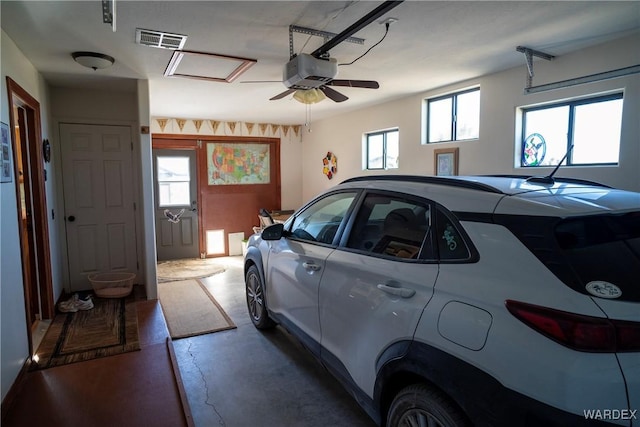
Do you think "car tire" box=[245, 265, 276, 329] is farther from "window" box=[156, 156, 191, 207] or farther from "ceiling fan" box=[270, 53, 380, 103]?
"window" box=[156, 156, 191, 207]

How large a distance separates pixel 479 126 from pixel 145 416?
13.3ft

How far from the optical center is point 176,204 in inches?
269

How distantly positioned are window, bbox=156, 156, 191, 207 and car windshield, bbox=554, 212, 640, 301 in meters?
6.56

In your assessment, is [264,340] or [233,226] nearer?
[264,340]

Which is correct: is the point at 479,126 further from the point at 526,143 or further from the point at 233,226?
the point at 233,226

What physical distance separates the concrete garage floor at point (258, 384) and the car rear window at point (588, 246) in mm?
1545

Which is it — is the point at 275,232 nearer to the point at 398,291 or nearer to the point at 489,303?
the point at 398,291

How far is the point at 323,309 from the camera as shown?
7.25ft

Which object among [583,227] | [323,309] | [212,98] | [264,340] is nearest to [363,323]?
[323,309]

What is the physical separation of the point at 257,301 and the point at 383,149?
3.25 meters

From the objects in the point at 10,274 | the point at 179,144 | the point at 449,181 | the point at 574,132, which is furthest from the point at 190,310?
the point at 574,132

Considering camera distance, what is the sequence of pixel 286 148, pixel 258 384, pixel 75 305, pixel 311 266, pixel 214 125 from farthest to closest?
pixel 286 148
pixel 214 125
pixel 75 305
pixel 258 384
pixel 311 266

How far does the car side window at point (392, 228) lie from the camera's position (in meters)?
1.67

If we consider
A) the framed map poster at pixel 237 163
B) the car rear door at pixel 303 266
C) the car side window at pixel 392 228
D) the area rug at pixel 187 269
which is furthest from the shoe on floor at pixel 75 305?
the framed map poster at pixel 237 163
